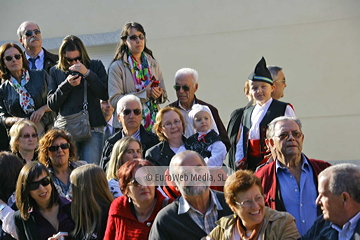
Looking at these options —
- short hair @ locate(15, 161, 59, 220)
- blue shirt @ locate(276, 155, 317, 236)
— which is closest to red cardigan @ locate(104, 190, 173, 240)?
short hair @ locate(15, 161, 59, 220)

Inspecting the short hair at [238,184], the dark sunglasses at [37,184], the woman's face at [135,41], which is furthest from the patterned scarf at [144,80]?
the short hair at [238,184]

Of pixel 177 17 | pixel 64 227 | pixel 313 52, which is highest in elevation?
pixel 177 17

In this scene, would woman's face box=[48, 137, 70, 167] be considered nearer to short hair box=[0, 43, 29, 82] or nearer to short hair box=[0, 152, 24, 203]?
short hair box=[0, 152, 24, 203]

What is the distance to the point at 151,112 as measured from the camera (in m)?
6.60

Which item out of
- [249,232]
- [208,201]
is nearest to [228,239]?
[249,232]

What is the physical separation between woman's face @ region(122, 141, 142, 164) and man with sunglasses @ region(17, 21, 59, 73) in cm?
219

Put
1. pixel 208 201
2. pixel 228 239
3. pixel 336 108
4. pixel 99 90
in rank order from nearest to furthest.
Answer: pixel 228 239
pixel 208 201
pixel 99 90
pixel 336 108

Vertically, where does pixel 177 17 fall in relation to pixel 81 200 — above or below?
above

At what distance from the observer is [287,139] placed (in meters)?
4.89

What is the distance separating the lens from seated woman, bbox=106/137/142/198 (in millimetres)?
5391

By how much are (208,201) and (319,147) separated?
3.62m

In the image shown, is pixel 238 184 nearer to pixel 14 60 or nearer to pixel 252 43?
pixel 14 60

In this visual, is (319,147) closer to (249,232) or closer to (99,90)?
(99,90)

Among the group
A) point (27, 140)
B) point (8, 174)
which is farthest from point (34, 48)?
point (8, 174)
